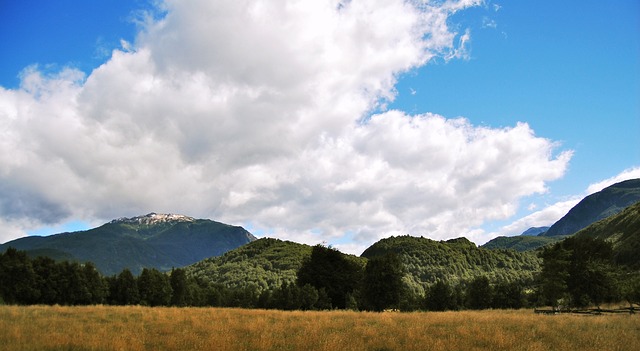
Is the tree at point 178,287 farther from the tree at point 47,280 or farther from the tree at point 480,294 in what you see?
the tree at point 480,294

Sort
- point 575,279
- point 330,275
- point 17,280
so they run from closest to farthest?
point 575,279 < point 17,280 < point 330,275

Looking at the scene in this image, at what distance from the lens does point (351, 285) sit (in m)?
72.8

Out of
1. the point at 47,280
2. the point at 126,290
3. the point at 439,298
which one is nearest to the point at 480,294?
the point at 439,298

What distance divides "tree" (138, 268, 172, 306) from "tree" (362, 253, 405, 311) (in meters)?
46.6

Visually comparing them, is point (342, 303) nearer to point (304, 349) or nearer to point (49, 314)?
point (49, 314)

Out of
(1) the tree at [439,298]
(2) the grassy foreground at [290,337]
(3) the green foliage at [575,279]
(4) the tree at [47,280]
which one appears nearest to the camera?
(2) the grassy foreground at [290,337]

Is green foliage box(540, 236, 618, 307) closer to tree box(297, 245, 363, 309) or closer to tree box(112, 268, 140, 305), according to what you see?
tree box(297, 245, 363, 309)

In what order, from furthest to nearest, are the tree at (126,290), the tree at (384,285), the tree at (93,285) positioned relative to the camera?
the tree at (126,290) < the tree at (93,285) < the tree at (384,285)

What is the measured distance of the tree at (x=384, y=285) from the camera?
181 feet

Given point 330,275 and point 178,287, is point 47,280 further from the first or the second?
point 330,275

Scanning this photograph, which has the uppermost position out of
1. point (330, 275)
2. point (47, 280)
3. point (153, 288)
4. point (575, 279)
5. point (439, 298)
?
point (47, 280)

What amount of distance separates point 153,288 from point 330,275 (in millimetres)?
36809

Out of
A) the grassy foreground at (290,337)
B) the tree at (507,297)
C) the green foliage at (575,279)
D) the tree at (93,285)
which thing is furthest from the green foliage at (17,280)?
the tree at (507,297)

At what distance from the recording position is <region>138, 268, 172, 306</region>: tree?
77750 mm
